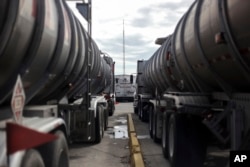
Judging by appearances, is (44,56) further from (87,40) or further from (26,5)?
(87,40)

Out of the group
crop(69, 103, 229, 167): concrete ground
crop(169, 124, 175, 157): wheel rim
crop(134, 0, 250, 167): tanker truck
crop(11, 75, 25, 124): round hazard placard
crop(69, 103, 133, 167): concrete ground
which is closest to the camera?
crop(11, 75, 25, 124): round hazard placard

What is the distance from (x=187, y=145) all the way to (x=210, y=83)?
139 centimetres

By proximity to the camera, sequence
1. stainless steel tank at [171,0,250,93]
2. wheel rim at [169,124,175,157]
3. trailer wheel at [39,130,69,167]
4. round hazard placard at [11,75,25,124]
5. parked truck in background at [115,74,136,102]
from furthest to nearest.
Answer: parked truck in background at [115,74,136,102]
wheel rim at [169,124,175,157]
stainless steel tank at [171,0,250,93]
trailer wheel at [39,130,69,167]
round hazard placard at [11,75,25,124]

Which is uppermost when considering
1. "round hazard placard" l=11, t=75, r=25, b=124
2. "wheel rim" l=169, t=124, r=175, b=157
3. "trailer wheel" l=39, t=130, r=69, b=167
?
"round hazard placard" l=11, t=75, r=25, b=124

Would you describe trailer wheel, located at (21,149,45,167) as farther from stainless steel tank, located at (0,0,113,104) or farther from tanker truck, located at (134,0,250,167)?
tanker truck, located at (134,0,250,167)

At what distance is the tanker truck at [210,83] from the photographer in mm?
5164

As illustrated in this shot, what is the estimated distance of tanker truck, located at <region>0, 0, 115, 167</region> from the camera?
10.8 feet

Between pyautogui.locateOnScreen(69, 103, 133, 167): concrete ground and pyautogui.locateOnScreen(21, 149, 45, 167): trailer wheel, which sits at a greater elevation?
pyautogui.locateOnScreen(21, 149, 45, 167): trailer wheel

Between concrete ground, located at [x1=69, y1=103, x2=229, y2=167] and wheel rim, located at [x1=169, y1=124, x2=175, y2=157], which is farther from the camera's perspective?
concrete ground, located at [x1=69, y1=103, x2=229, y2=167]

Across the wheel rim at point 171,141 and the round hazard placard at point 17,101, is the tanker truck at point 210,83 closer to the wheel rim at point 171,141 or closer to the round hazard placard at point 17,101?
the wheel rim at point 171,141

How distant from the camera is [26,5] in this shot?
4.32 m

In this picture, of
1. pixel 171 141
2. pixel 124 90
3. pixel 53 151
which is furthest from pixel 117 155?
pixel 124 90

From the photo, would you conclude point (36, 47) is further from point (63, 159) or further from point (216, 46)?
point (216, 46)

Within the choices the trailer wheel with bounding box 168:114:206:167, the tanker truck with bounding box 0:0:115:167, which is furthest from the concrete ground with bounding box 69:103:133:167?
the trailer wheel with bounding box 168:114:206:167
